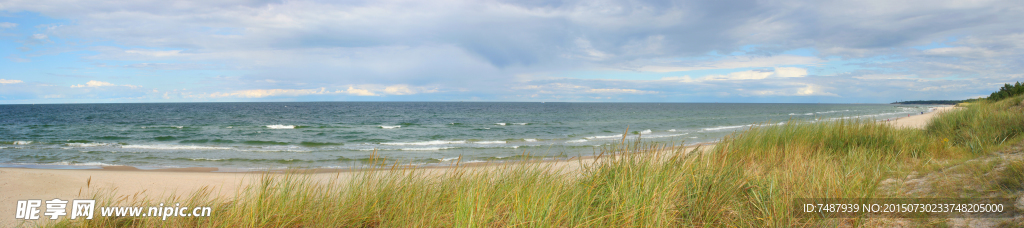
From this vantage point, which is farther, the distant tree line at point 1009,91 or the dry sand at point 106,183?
the distant tree line at point 1009,91

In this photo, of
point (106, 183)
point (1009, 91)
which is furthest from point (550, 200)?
point (1009, 91)

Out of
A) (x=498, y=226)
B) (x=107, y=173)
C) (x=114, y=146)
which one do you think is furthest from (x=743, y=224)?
(x=114, y=146)

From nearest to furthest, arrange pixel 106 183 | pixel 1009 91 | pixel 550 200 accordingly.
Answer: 1. pixel 550 200
2. pixel 106 183
3. pixel 1009 91

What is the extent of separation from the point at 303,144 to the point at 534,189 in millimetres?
19880

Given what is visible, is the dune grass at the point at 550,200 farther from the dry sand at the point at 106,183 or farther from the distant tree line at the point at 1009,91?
the distant tree line at the point at 1009,91

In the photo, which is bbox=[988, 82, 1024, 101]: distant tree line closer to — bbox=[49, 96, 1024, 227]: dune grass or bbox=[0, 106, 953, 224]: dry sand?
bbox=[0, 106, 953, 224]: dry sand

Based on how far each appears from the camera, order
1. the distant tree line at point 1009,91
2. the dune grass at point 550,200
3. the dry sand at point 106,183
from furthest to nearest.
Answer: the distant tree line at point 1009,91 → the dry sand at point 106,183 → the dune grass at point 550,200

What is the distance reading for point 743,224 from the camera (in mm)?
3355

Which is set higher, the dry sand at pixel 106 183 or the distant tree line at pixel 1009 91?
the distant tree line at pixel 1009 91

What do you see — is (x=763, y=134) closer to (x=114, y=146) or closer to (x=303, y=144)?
(x=303, y=144)

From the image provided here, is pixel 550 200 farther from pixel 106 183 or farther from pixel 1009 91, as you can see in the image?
pixel 1009 91

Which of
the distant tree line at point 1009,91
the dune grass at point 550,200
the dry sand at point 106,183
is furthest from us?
the distant tree line at point 1009,91

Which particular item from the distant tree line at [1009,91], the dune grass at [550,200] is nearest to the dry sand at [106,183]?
the dune grass at [550,200]

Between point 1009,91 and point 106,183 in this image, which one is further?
point 1009,91
